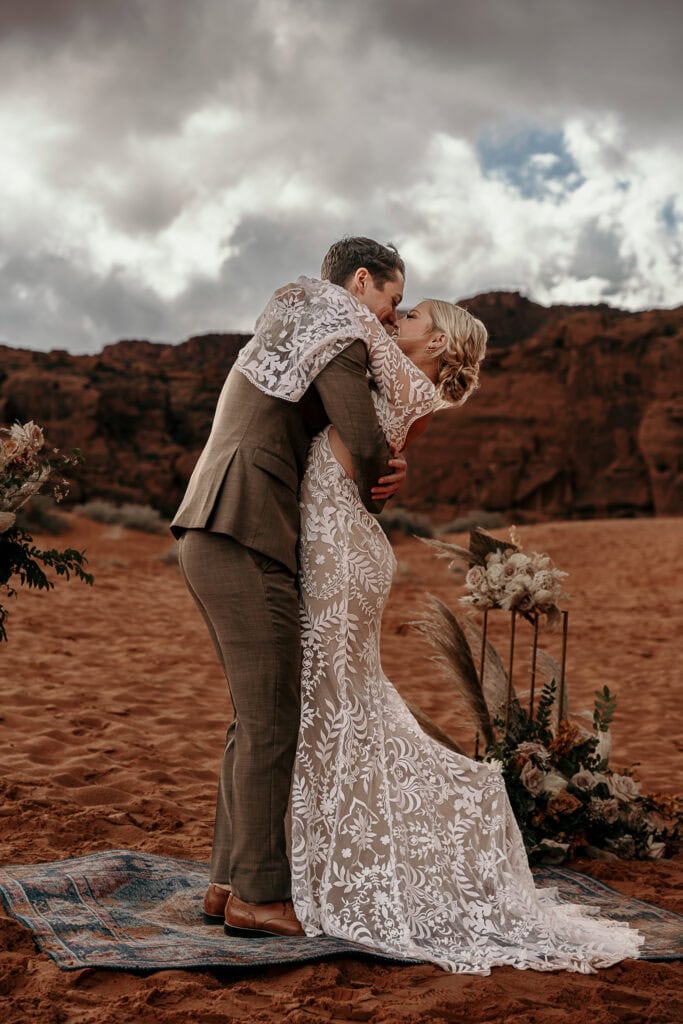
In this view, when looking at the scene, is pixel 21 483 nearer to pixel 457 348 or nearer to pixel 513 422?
pixel 457 348

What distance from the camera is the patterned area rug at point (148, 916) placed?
290 centimetres

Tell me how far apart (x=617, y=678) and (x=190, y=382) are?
39.7 metres

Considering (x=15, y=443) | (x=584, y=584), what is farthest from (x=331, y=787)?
(x=584, y=584)

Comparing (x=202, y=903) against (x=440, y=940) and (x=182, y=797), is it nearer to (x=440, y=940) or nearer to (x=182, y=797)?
(x=440, y=940)

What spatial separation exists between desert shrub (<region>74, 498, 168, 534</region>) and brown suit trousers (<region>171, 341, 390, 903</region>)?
2286 centimetres

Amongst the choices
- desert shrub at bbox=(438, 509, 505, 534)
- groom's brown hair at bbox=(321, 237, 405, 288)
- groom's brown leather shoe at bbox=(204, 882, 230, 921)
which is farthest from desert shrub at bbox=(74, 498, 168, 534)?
groom's brown hair at bbox=(321, 237, 405, 288)

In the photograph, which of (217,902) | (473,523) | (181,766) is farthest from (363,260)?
→ (473,523)

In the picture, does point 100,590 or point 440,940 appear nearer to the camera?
point 440,940

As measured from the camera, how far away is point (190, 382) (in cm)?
4716

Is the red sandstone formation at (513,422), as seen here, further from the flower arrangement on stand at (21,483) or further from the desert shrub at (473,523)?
the flower arrangement on stand at (21,483)

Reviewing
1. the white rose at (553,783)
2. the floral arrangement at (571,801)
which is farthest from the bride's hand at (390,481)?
the white rose at (553,783)

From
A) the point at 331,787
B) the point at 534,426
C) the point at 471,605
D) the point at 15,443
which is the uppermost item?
the point at 534,426

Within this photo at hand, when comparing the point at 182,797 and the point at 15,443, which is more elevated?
the point at 15,443

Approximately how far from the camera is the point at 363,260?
10.6 feet
